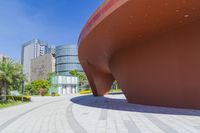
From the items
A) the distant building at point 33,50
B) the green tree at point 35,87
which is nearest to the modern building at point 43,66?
the distant building at point 33,50

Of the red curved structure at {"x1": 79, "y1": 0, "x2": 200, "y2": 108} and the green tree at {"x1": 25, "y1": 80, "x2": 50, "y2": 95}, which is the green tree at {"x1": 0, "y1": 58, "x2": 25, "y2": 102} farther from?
the green tree at {"x1": 25, "y1": 80, "x2": 50, "y2": 95}

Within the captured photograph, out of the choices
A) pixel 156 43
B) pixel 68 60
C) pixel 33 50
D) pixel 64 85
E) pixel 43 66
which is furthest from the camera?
pixel 33 50

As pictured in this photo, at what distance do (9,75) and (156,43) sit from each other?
17.4 metres

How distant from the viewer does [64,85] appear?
58.9 meters

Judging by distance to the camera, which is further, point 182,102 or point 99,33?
point 99,33

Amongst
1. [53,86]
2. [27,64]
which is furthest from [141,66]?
[27,64]

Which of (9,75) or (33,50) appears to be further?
(33,50)

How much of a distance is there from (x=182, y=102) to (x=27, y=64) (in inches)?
6622

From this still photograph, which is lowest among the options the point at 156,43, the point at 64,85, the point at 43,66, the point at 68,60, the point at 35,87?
the point at 35,87

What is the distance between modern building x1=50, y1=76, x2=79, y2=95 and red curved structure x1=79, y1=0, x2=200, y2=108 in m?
43.5

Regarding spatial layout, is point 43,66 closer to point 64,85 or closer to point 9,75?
point 64,85

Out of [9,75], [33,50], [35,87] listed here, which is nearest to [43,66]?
[35,87]

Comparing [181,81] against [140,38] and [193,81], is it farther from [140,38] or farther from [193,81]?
[140,38]

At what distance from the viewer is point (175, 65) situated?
11273 mm
